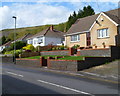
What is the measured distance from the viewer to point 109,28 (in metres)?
27.2

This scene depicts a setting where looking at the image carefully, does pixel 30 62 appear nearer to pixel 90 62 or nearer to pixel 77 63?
pixel 77 63

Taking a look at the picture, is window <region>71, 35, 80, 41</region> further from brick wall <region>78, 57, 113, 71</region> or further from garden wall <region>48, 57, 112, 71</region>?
brick wall <region>78, 57, 113, 71</region>

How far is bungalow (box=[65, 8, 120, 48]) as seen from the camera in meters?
26.9

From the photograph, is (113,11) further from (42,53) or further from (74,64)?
(74,64)

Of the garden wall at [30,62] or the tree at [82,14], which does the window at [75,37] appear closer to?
the garden wall at [30,62]

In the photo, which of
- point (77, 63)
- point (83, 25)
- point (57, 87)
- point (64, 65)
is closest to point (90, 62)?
point (77, 63)

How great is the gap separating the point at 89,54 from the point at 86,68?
18.0 feet

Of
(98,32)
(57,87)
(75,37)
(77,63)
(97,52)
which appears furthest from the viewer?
(75,37)

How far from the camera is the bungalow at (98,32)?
26938mm

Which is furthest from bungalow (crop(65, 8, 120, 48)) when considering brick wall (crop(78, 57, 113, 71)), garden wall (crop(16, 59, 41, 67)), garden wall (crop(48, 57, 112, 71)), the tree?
the tree

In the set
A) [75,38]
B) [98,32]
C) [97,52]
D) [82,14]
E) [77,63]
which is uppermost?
[82,14]

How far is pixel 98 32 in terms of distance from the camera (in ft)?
95.7

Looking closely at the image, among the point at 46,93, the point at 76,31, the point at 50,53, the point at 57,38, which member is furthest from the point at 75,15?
the point at 46,93

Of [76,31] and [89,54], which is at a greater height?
[76,31]
